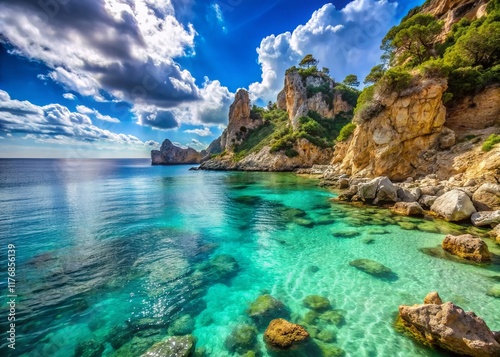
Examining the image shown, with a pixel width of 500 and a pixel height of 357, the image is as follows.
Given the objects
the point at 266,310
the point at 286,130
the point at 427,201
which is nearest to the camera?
the point at 266,310

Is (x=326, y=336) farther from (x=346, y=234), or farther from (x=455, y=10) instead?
(x=455, y=10)

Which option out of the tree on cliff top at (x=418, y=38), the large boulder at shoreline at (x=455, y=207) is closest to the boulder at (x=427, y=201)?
the large boulder at shoreline at (x=455, y=207)

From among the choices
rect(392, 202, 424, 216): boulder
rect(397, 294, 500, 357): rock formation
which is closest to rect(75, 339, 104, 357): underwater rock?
rect(397, 294, 500, 357): rock formation

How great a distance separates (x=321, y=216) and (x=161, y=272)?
1361 cm

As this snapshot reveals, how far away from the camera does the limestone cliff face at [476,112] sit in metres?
24.7

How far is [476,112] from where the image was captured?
26234 mm

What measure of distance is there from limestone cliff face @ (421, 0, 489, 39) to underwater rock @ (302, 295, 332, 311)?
48163 millimetres

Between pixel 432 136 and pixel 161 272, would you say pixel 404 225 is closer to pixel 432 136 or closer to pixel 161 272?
pixel 161 272

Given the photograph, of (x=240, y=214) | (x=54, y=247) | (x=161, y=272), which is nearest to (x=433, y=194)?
(x=240, y=214)

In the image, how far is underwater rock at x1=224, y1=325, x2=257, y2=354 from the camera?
604 cm

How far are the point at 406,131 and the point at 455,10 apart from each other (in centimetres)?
2852

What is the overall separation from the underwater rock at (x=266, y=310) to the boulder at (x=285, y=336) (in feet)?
2.46

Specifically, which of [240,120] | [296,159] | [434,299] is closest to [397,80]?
[434,299]

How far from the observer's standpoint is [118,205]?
82.5 ft
